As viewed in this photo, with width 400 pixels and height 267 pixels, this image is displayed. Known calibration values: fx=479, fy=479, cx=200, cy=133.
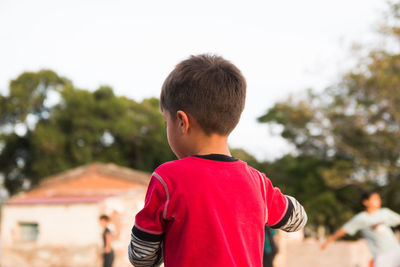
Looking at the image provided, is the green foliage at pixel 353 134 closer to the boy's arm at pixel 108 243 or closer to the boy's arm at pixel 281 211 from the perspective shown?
the boy's arm at pixel 108 243

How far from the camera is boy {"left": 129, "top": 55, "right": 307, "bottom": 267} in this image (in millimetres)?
1457

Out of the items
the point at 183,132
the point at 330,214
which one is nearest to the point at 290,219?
the point at 183,132

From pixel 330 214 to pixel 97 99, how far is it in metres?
18.4

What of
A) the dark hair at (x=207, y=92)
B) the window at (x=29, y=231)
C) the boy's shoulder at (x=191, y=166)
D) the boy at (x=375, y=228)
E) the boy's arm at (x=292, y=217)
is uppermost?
the dark hair at (x=207, y=92)

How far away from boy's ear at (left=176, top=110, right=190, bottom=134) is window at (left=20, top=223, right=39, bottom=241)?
66.1 ft

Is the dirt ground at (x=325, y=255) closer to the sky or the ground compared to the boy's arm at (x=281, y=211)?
closer to the ground

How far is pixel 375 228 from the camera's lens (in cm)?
625

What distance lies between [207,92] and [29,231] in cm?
2070

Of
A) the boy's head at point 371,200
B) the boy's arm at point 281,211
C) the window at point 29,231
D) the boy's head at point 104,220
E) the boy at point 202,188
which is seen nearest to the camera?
the boy at point 202,188

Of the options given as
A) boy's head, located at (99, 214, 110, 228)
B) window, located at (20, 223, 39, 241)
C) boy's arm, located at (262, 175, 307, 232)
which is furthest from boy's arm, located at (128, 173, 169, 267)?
window, located at (20, 223, 39, 241)

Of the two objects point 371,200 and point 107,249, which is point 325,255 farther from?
point 371,200

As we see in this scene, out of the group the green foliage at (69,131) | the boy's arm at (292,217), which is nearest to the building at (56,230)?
the green foliage at (69,131)

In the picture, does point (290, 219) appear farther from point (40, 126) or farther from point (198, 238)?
point (40, 126)

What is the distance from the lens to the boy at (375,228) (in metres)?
6.03
